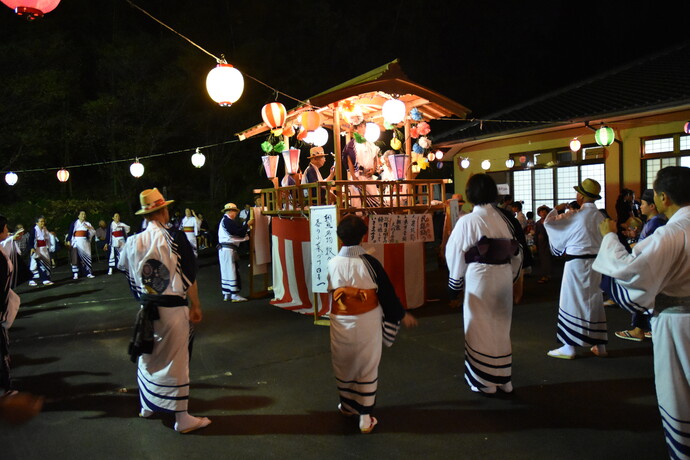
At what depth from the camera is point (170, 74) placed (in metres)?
21.2

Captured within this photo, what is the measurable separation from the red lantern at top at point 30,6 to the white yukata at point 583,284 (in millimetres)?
5878

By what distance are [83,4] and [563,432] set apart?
27144 mm

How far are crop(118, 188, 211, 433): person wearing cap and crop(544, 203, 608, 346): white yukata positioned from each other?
4108 mm

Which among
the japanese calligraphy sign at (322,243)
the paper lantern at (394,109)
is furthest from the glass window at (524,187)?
the japanese calligraphy sign at (322,243)

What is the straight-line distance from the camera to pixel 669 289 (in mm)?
2881

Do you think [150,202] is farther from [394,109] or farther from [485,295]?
[394,109]

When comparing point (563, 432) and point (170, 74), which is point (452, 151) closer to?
point (170, 74)

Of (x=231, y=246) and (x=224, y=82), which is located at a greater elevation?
(x=224, y=82)

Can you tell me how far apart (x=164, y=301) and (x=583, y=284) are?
14.7ft

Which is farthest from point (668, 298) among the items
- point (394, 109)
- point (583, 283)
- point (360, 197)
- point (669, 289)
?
point (394, 109)

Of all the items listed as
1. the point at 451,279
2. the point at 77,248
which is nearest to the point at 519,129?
the point at 451,279

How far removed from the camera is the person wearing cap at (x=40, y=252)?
42.3 ft

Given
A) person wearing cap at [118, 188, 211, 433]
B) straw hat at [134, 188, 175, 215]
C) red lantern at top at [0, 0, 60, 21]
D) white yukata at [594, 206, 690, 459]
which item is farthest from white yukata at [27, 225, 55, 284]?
white yukata at [594, 206, 690, 459]

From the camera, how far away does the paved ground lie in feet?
12.5
